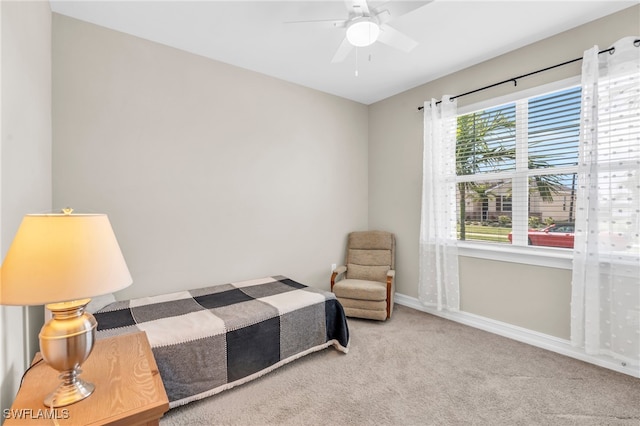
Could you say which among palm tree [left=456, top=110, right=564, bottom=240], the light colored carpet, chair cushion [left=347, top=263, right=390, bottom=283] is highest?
palm tree [left=456, top=110, right=564, bottom=240]

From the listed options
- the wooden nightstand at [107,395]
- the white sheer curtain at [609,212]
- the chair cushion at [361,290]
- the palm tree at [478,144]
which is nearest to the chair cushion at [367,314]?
the chair cushion at [361,290]

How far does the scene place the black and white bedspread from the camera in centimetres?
185

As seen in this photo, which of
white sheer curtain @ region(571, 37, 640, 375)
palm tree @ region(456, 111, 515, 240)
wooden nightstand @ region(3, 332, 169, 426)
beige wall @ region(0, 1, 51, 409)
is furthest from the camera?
palm tree @ region(456, 111, 515, 240)

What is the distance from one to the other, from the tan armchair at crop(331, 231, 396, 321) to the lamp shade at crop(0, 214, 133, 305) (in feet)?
8.53

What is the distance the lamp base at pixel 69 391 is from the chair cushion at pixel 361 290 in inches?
98.3

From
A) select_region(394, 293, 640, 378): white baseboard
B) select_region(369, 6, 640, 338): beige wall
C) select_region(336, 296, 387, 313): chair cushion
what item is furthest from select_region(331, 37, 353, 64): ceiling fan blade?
select_region(394, 293, 640, 378): white baseboard

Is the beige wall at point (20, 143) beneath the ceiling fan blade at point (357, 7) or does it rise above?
beneath

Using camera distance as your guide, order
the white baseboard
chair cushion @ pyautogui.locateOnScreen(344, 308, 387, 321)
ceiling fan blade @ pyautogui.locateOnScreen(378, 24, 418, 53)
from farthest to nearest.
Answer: chair cushion @ pyautogui.locateOnScreen(344, 308, 387, 321)
the white baseboard
ceiling fan blade @ pyautogui.locateOnScreen(378, 24, 418, 53)

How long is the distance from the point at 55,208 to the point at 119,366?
1.63 meters

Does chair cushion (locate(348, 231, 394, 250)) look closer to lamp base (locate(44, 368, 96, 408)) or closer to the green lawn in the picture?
the green lawn

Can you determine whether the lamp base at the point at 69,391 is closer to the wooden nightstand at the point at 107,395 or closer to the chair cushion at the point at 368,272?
the wooden nightstand at the point at 107,395

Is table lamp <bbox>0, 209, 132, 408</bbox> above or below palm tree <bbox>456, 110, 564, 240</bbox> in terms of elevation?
below

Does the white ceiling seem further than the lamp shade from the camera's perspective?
Yes

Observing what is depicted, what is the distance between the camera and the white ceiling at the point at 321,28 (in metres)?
2.17
